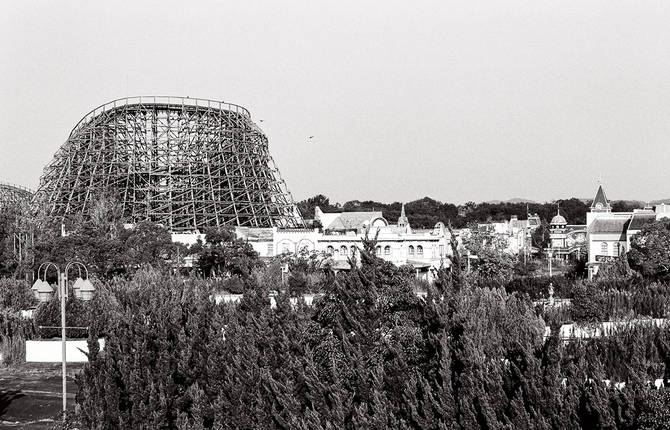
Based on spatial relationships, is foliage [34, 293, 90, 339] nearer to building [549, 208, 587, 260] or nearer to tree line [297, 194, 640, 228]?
building [549, 208, 587, 260]

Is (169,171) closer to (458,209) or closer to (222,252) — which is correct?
(222,252)

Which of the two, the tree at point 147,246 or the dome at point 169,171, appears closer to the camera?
the tree at point 147,246

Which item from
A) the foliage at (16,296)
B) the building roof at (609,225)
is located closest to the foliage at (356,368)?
the foliage at (16,296)

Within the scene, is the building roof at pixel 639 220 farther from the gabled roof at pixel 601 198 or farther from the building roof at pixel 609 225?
the gabled roof at pixel 601 198

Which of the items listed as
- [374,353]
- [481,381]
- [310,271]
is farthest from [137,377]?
[310,271]

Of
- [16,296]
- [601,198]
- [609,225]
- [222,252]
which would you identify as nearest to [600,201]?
[601,198]

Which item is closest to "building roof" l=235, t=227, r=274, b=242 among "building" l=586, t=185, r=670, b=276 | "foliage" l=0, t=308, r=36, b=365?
"building" l=586, t=185, r=670, b=276

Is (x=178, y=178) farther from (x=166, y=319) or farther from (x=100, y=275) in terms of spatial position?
(x=166, y=319)
